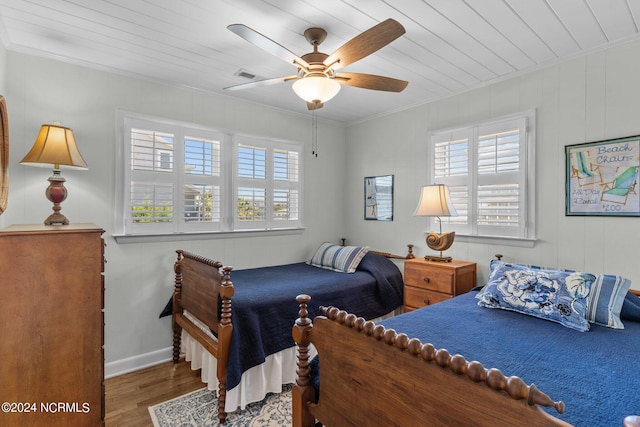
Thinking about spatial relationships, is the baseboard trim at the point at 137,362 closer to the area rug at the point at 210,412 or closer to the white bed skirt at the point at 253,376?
the white bed skirt at the point at 253,376

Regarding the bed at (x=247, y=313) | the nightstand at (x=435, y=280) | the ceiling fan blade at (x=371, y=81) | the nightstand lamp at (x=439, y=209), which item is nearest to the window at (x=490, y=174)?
the nightstand lamp at (x=439, y=209)

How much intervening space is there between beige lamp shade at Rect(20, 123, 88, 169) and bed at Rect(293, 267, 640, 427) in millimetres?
1854

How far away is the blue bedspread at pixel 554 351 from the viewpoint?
1.08 metres

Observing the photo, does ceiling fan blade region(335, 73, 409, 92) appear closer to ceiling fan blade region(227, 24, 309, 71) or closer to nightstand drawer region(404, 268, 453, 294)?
ceiling fan blade region(227, 24, 309, 71)

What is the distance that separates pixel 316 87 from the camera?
1883 millimetres

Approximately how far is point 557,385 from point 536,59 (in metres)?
2.37

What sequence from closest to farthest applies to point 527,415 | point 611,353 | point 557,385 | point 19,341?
point 527,415 < point 557,385 < point 611,353 < point 19,341

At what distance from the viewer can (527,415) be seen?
78 centimetres

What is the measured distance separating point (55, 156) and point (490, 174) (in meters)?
3.35

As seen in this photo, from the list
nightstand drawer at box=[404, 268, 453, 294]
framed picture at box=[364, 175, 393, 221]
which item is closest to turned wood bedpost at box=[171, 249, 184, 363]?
nightstand drawer at box=[404, 268, 453, 294]

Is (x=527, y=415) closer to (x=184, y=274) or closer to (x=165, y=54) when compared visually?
(x=184, y=274)

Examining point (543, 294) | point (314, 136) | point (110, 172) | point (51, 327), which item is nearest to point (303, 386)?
point (51, 327)

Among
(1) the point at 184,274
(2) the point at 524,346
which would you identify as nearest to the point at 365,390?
(2) the point at 524,346

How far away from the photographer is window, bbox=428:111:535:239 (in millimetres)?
2705
